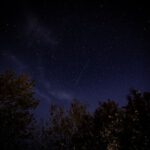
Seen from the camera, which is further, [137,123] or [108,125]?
[108,125]

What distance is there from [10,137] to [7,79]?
232 inches

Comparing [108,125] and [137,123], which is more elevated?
[108,125]

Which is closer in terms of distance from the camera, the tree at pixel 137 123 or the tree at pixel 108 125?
the tree at pixel 137 123

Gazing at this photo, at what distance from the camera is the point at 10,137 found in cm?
2170

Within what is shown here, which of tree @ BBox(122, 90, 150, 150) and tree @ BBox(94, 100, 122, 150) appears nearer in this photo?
tree @ BBox(122, 90, 150, 150)

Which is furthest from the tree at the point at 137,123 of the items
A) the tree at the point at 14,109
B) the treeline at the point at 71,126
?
the tree at the point at 14,109

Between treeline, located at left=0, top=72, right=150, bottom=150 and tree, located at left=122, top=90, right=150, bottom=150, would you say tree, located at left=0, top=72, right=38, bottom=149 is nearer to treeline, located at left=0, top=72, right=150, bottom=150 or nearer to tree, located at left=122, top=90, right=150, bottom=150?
treeline, located at left=0, top=72, right=150, bottom=150

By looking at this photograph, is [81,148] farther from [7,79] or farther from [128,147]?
[7,79]

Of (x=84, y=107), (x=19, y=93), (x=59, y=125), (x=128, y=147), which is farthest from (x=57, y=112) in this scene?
(x=128, y=147)

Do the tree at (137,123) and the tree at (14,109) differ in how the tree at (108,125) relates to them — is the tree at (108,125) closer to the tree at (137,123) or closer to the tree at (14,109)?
the tree at (137,123)

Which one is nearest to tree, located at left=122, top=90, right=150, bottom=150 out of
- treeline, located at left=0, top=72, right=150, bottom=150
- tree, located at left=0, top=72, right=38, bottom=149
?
treeline, located at left=0, top=72, right=150, bottom=150

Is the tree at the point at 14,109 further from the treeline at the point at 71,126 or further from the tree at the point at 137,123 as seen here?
the tree at the point at 137,123

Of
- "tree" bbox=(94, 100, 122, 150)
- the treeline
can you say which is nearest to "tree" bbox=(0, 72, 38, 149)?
the treeline

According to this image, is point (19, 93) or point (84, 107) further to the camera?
point (84, 107)
